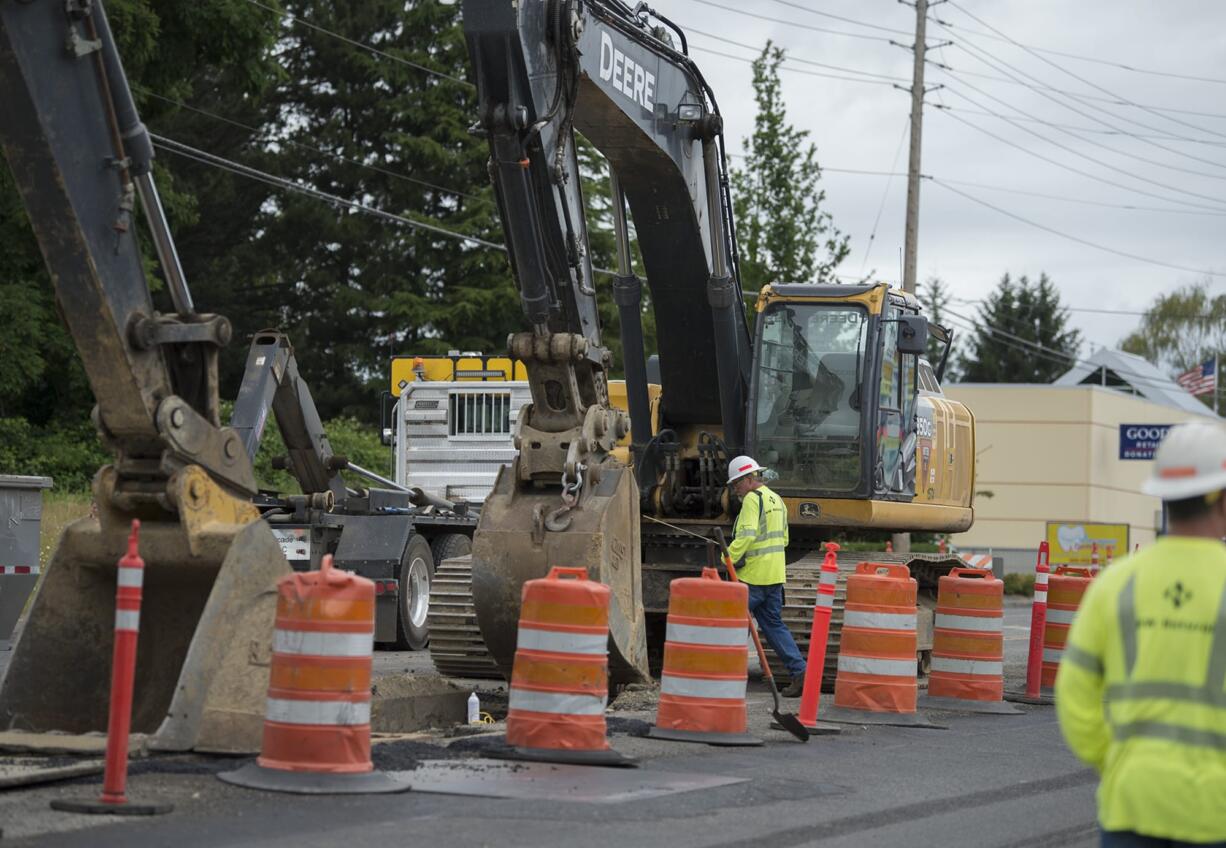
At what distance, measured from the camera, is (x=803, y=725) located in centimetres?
1241

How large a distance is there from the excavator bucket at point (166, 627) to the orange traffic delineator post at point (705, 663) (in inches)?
106

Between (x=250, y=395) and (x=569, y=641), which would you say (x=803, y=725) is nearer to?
(x=569, y=641)

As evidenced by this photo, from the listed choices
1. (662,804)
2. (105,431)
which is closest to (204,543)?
(105,431)

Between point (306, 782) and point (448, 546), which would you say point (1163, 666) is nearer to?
point (306, 782)

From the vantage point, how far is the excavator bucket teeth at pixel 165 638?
959cm

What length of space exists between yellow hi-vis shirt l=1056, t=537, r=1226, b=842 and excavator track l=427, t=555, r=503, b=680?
1069cm

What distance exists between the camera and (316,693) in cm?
894

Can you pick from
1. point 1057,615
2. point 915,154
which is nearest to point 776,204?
point 915,154

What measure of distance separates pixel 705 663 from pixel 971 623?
4.01 meters

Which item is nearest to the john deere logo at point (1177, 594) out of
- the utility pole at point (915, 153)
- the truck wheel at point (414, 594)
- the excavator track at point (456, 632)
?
the excavator track at point (456, 632)

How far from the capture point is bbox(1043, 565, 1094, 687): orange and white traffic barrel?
16469mm

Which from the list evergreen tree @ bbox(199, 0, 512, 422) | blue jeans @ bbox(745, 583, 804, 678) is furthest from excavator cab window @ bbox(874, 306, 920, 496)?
evergreen tree @ bbox(199, 0, 512, 422)

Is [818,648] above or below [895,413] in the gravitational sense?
below

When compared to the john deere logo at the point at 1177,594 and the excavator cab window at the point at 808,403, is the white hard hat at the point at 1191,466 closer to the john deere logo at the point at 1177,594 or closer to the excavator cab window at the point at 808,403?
the john deere logo at the point at 1177,594
